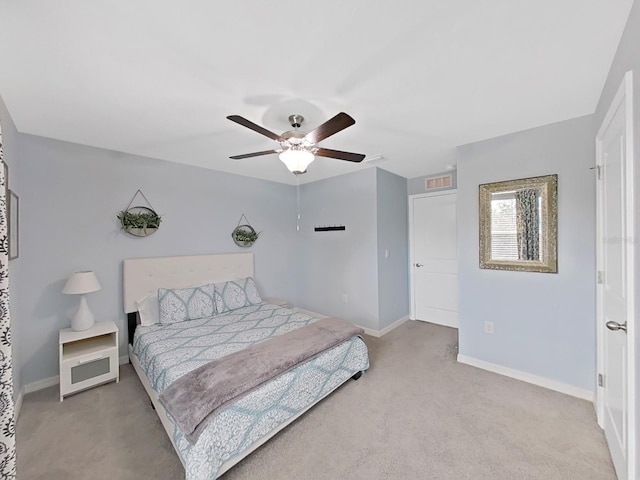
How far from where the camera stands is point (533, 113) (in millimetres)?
2146

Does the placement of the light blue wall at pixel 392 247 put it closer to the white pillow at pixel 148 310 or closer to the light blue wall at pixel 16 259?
the white pillow at pixel 148 310

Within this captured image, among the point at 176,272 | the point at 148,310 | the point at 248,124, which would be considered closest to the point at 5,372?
the point at 248,124

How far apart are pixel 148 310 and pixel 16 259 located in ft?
3.69

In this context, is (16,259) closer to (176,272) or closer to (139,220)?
(139,220)

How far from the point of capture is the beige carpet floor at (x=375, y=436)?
5.24 ft

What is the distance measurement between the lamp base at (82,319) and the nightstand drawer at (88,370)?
0.29 meters

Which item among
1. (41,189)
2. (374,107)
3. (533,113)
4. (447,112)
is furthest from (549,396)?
(41,189)

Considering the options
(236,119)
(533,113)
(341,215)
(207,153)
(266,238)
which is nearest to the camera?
(236,119)

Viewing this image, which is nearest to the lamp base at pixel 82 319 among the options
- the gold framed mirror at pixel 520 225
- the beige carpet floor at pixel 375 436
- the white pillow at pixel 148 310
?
the white pillow at pixel 148 310

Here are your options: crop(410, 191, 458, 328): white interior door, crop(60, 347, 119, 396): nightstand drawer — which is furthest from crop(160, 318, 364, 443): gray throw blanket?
crop(410, 191, 458, 328): white interior door

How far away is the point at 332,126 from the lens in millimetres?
1656

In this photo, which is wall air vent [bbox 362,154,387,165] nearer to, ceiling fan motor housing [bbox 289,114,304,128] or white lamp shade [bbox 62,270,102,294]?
ceiling fan motor housing [bbox 289,114,304,128]

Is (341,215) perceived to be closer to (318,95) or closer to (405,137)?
(405,137)

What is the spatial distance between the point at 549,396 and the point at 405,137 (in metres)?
2.62
